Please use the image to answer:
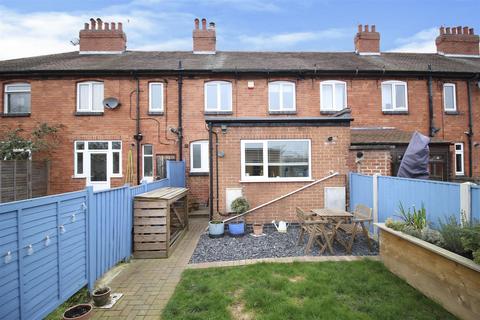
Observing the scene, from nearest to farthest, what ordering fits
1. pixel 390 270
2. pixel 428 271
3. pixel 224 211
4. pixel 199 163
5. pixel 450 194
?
pixel 428 271 → pixel 450 194 → pixel 390 270 → pixel 224 211 → pixel 199 163

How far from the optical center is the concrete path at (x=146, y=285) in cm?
333

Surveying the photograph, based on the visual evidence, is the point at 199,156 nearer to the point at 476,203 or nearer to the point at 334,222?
the point at 334,222

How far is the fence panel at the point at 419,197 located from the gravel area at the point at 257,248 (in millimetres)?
1074

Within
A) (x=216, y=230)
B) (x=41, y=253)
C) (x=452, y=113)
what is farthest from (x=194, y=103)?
(x=452, y=113)

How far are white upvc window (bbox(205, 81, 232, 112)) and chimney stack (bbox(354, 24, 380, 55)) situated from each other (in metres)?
9.39

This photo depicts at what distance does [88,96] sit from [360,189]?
13.0 meters

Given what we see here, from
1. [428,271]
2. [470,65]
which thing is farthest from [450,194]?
[470,65]

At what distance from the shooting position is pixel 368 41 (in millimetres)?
15219

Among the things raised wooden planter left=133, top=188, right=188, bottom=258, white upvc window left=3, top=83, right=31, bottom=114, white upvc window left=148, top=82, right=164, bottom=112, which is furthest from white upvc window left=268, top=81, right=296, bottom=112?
white upvc window left=3, top=83, right=31, bottom=114

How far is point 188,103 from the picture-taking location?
12.1 m

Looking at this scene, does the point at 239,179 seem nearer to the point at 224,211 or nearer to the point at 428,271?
the point at 224,211

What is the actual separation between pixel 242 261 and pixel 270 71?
976cm

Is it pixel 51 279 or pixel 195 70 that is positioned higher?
pixel 195 70

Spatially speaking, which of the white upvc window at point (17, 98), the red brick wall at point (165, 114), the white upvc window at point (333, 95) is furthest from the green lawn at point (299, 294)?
the white upvc window at point (17, 98)
